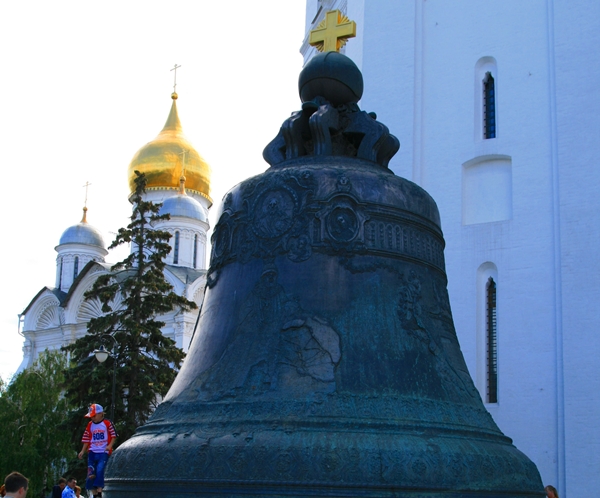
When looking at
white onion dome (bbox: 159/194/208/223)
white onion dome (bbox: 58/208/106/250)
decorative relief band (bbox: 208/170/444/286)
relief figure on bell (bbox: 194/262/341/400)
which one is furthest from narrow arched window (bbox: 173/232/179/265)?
relief figure on bell (bbox: 194/262/341/400)

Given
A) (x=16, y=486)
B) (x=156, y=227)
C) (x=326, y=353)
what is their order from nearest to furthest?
(x=326, y=353) → (x=16, y=486) → (x=156, y=227)

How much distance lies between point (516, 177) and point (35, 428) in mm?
18684

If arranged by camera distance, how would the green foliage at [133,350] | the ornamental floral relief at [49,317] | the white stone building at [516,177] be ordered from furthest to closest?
the ornamental floral relief at [49,317] → the green foliage at [133,350] → the white stone building at [516,177]

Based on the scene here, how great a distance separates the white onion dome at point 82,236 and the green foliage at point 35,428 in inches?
449

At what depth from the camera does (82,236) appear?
133 ft

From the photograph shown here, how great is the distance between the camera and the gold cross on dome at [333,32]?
13.5 ft

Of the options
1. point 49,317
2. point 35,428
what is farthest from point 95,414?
point 49,317

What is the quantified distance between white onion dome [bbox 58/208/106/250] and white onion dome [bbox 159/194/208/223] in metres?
5.45

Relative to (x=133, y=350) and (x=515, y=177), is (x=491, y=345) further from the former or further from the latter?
(x=133, y=350)

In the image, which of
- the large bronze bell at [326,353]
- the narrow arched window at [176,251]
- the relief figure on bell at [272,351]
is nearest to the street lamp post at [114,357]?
the large bronze bell at [326,353]

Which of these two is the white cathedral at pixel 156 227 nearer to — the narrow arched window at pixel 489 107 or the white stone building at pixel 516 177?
the white stone building at pixel 516 177

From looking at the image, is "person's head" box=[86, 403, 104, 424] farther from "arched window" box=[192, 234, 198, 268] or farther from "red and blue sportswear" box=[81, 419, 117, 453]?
"arched window" box=[192, 234, 198, 268]

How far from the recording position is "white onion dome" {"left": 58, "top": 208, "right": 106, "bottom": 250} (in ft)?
133

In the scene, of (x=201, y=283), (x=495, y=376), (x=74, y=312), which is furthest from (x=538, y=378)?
(x=74, y=312)
